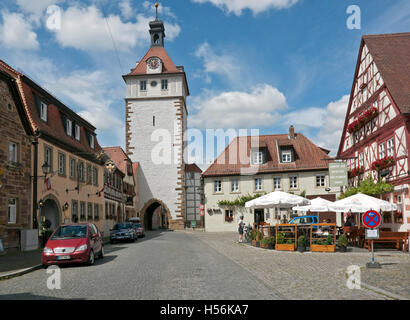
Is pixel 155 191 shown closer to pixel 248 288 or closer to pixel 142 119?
pixel 142 119

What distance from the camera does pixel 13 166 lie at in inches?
824

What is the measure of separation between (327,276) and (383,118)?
1450 cm

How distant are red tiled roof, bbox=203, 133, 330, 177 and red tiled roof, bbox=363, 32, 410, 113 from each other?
18943 mm

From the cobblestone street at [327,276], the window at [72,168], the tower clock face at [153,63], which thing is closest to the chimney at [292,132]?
the tower clock face at [153,63]

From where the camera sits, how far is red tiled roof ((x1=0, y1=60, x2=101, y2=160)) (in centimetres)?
2294

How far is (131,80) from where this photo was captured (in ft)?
191

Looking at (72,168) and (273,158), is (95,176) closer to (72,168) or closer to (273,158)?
(72,168)

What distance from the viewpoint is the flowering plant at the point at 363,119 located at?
2487 cm

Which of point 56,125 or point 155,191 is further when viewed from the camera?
point 155,191

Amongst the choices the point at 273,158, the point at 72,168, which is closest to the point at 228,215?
the point at 273,158

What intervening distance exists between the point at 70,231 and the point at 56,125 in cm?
1287

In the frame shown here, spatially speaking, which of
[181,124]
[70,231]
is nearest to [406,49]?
[70,231]

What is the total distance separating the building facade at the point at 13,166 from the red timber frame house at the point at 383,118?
682 inches

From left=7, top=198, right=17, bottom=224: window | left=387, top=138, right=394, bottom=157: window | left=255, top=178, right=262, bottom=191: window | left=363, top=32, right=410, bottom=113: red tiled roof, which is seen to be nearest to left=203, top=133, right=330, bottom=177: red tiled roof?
left=255, top=178, right=262, bottom=191: window
